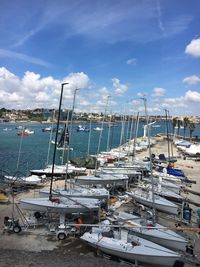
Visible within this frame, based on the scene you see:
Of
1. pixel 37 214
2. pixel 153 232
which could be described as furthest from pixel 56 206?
pixel 153 232

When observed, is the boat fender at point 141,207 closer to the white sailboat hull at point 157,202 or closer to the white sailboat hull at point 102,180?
the white sailboat hull at point 157,202

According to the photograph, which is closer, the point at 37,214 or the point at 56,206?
the point at 56,206

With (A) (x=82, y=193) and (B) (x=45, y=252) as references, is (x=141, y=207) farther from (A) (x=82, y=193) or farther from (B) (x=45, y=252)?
(B) (x=45, y=252)

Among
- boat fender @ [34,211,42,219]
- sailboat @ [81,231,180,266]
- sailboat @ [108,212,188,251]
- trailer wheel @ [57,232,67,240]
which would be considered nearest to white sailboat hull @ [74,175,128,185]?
boat fender @ [34,211,42,219]

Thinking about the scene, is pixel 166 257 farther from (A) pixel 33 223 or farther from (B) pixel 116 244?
(A) pixel 33 223

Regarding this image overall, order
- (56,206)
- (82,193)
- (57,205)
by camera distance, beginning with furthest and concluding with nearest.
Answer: (82,193), (57,205), (56,206)

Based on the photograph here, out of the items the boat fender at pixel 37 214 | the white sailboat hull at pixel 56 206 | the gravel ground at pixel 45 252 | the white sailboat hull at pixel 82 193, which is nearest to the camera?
the gravel ground at pixel 45 252

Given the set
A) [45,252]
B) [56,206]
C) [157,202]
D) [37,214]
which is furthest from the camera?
[157,202]

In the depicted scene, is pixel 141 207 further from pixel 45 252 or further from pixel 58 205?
pixel 45 252

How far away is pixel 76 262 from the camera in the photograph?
1675 cm

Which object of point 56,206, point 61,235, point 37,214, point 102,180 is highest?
point 102,180

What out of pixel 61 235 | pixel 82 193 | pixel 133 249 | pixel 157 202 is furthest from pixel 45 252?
pixel 157 202

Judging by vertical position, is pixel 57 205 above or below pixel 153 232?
above

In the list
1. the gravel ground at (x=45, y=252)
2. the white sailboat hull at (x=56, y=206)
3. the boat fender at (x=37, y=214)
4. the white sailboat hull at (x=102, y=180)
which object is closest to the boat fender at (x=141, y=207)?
the white sailboat hull at (x=56, y=206)
